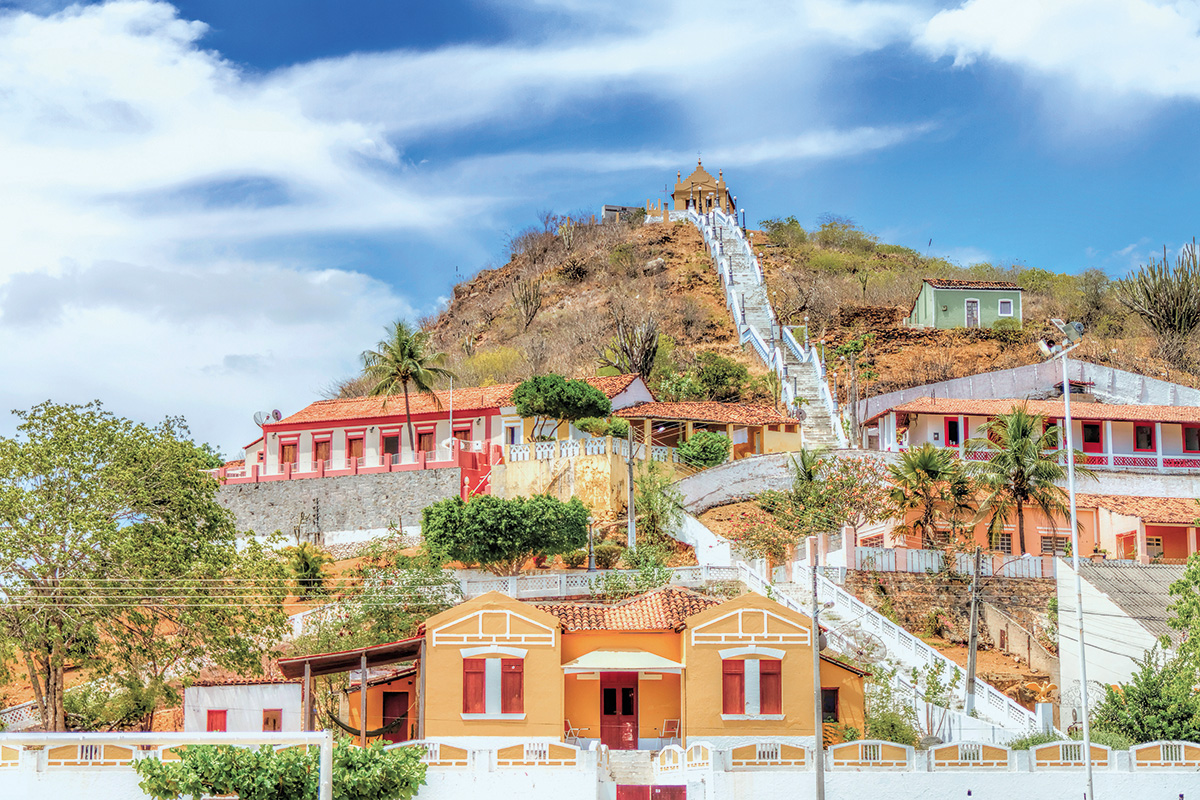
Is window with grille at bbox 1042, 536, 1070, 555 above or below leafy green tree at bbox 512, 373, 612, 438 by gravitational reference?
below

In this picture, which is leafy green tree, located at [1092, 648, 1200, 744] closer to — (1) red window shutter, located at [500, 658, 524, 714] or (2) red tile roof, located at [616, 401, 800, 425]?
(1) red window shutter, located at [500, 658, 524, 714]

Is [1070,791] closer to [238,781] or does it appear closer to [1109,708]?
[1109,708]

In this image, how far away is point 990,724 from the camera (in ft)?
107

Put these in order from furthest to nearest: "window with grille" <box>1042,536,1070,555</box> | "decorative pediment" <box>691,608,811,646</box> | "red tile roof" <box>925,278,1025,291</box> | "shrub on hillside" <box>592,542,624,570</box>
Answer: "red tile roof" <box>925,278,1025,291</box> < "window with grille" <box>1042,536,1070,555</box> < "shrub on hillside" <box>592,542,624,570</box> < "decorative pediment" <box>691,608,811,646</box>

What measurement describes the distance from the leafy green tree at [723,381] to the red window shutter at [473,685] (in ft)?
100

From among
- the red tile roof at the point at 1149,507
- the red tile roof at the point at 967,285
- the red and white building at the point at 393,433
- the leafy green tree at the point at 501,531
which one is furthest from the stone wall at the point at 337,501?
the red tile roof at the point at 967,285

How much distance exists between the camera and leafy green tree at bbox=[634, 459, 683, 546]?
44.2 metres

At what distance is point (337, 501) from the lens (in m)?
50.7

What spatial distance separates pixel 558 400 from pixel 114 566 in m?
18.8

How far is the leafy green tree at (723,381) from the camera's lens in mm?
60625

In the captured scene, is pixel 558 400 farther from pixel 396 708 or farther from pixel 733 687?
pixel 733 687

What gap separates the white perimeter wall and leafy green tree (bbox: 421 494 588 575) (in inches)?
345

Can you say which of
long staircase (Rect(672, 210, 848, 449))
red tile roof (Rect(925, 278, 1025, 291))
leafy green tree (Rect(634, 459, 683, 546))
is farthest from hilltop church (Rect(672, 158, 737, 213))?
leafy green tree (Rect(634, 459, 683, 546))

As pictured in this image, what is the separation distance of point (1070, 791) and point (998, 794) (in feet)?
4.92
